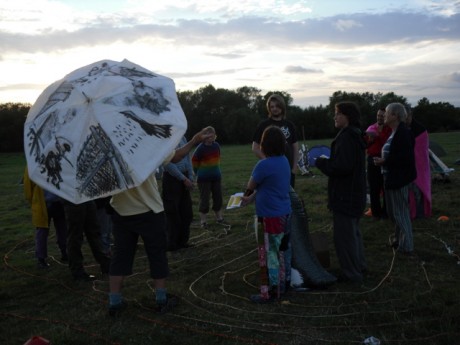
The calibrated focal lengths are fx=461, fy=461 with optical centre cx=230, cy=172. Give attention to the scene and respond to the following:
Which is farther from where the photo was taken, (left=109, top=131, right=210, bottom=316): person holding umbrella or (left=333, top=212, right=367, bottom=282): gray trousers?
(left=333, top=212, right=367, bottom=282): gray trousers

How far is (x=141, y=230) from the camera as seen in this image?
4316 millimetres

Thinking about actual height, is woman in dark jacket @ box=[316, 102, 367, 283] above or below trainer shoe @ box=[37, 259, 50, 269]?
above

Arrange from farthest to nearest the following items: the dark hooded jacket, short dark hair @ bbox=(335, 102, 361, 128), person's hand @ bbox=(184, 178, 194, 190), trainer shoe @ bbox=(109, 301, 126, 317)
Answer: person's hand @ bbox=(184, 178, 194, 190) → short dark hair @ bbox=(335, 102, 361, 128) → the dark hooded jacket → trainer shoe @ bbox=(109, 301, 126, 317)

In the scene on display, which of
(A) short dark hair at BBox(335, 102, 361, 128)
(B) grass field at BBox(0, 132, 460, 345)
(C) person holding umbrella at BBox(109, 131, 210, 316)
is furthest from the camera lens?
(A) short dark hair at BBox(335, 102, 361, 128)

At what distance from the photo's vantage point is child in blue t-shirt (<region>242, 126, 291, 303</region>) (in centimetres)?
450

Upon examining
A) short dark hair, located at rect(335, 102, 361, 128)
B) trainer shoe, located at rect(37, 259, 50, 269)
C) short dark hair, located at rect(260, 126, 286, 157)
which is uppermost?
short dark hair, located at rect(335, 102, 361, 128)

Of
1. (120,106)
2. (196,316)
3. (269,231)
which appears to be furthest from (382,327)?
(120,106)

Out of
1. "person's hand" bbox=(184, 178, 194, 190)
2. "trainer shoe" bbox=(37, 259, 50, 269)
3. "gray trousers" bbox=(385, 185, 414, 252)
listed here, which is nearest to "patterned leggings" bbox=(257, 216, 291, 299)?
"gray trousers" bbox=(385, 185, 414, 252)

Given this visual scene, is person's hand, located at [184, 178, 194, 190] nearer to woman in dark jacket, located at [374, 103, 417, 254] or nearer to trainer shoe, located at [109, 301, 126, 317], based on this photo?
trainer shoe, located at [109, 301, 126, 317]

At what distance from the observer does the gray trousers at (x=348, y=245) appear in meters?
5.02

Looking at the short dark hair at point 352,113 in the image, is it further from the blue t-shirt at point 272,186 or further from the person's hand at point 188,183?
the person's hand at point 188,183

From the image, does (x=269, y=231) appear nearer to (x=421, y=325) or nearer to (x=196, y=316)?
(x=196, y=316)

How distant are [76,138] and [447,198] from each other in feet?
28.7

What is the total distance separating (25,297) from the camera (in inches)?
203
